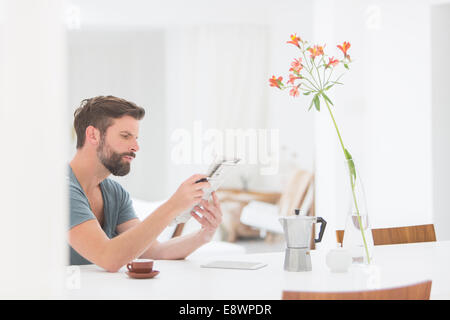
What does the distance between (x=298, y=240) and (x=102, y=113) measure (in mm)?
722

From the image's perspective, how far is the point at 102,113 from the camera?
1783 millimetres

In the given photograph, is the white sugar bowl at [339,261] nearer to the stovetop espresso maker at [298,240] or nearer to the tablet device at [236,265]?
the stovetop espresso maker at [298,240]

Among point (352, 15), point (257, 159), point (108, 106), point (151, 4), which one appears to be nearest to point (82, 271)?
point (108, 106)

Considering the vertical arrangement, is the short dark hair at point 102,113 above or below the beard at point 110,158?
above

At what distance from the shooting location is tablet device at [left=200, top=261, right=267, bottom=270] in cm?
159

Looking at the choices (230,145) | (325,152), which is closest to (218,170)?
(325,152)

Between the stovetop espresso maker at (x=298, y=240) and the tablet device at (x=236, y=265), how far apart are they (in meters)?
0.10

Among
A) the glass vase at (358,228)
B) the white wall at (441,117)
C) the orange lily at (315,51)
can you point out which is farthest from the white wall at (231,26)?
the glass vase at (358,228)

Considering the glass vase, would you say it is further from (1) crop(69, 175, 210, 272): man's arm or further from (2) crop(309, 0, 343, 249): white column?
(2) crop(309, 0, 343, 249): white column

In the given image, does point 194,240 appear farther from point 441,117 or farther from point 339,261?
point 441,117

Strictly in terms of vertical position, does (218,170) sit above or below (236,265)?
above

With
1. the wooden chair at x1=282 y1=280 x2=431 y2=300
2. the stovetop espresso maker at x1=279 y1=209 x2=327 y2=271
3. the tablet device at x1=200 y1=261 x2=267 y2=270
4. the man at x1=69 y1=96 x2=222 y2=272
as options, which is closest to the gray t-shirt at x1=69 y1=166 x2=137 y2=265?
the man at x1=69 y1=96 x2=222 y2=272

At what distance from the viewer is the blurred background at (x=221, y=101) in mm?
776

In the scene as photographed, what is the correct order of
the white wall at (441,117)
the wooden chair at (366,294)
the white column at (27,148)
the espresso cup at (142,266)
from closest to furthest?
the white column at (27,148) → the wooden chair at (366,294) → the espresso cup at (142,266) → the white wall at (441,117)
